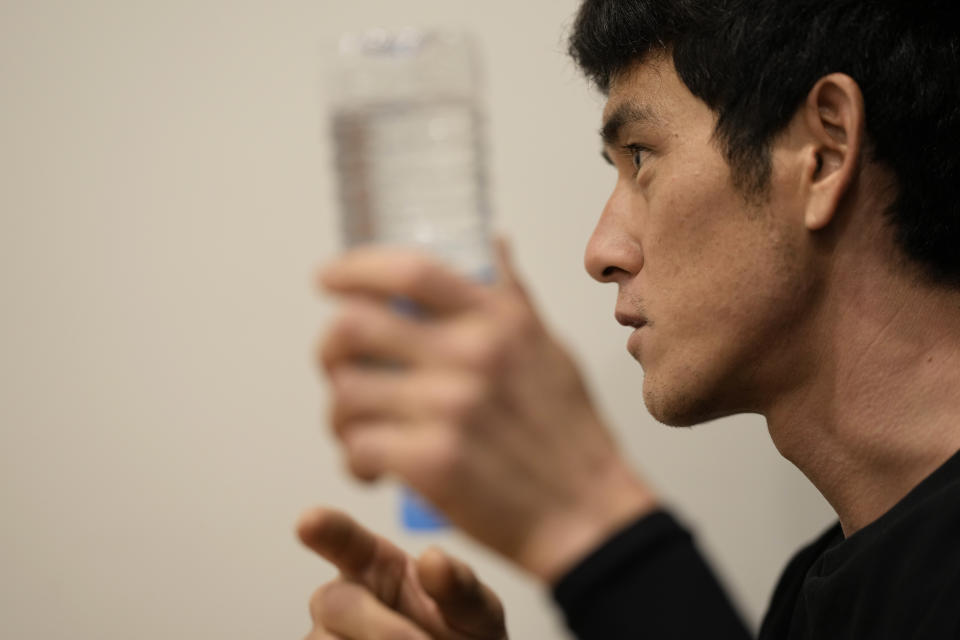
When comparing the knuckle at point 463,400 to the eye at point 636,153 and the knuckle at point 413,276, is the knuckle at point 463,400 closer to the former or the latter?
the knuckle at point 413,276

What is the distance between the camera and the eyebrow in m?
0.95

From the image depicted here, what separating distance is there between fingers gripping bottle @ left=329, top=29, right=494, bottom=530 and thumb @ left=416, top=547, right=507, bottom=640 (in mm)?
286

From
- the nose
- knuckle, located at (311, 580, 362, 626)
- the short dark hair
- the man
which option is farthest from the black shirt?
knuckle, located at (311, 580, 362, 626)

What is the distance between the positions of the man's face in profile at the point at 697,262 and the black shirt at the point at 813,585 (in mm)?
184

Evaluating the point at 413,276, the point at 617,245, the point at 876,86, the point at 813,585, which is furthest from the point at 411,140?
the point at 813,585

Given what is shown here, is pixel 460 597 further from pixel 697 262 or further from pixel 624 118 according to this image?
pixel 624 118

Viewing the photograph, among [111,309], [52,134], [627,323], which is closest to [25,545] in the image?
[111,309]

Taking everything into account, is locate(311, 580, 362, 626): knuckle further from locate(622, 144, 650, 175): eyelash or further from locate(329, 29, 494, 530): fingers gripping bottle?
locate(622, 144, 650, 175): eyelash

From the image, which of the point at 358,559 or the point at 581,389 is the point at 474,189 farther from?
the point at 358,559

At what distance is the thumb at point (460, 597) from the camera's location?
2.49ft

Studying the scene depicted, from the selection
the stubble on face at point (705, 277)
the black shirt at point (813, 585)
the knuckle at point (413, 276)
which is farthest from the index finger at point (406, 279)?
the stubble on face at point (705, 277)

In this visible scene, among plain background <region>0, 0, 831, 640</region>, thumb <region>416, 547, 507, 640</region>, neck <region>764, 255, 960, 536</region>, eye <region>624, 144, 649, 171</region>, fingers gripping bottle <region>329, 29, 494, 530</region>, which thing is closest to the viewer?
fingers gripping bottle <region>329, 29, 494, 530</region>

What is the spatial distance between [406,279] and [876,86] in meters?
0.62

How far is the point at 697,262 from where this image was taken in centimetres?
91
